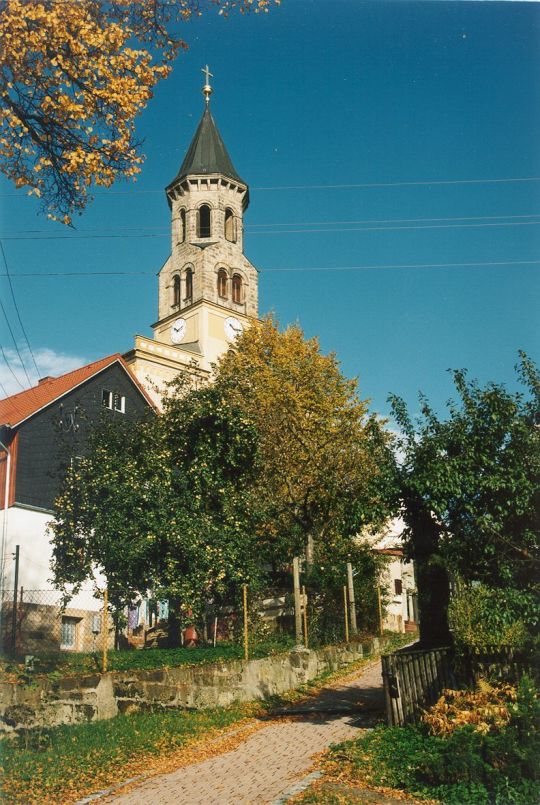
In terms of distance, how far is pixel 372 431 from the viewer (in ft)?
44.3

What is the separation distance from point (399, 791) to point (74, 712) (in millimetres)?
6200

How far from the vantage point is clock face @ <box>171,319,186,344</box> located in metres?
60.7

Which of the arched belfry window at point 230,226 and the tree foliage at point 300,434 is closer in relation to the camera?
the tree foliage at point 300,434

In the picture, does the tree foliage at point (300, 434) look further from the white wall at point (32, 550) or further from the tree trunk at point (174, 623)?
the white wall at point (32, 550)

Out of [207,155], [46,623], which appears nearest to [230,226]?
[207,155]

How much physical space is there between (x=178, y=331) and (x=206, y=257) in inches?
231

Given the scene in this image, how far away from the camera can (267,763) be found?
38.1 ft

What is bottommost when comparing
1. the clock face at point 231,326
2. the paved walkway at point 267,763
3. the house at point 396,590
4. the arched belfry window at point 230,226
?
the paved walkway at point 267,763

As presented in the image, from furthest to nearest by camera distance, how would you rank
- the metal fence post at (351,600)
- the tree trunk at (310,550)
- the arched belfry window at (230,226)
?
the arched belfry window at (230,226), the tree trunk at (310,550), the metal fence post at (351,600)

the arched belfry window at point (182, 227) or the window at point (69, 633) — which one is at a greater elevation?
the arched belfry window at point (182, 227)

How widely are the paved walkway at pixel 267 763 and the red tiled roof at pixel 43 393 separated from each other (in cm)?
1655

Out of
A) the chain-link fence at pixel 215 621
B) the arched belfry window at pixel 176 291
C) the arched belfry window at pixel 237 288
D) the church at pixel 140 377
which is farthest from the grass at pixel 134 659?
the arched belfry window at pixel 176 291

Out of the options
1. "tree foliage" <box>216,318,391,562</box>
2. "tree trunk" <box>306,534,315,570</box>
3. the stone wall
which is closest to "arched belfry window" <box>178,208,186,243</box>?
"tree foliage" <box>216,318,391,562</box>

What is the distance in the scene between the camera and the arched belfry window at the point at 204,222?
2496 inches
